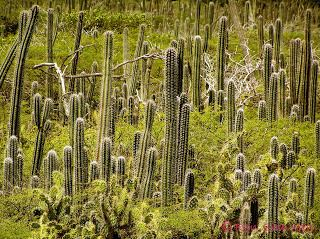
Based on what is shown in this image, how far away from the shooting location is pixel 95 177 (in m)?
6.00

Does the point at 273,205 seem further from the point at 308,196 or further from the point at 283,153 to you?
the point at 283,153

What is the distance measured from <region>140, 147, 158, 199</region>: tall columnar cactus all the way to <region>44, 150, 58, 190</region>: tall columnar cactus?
2.68ft

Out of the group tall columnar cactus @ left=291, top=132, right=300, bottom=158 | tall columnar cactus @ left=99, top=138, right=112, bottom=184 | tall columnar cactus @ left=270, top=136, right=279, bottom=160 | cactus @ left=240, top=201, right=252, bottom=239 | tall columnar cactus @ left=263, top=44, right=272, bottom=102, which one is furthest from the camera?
tall columnar cactus @ left=263, top=44, right=272, bottom=102

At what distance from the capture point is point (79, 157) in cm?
586

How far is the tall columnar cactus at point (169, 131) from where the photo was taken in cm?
579

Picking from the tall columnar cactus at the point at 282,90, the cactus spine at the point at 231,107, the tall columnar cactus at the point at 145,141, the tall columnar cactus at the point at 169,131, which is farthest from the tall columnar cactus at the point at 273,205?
the tall columnar cactus at the point at 282,90

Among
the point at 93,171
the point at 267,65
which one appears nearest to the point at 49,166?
the point at 93,171

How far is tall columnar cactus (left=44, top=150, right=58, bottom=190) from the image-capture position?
5969 mm

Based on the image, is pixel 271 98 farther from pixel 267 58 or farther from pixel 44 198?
pixel 44 198

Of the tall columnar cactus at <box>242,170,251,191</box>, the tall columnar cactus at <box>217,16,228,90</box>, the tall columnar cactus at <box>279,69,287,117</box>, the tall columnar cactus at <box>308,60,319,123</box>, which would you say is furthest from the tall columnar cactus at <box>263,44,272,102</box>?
the tall columnar cactus at <box>242,170,251,191</box>

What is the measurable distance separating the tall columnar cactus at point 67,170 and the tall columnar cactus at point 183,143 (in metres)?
1.02

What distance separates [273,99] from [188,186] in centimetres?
259

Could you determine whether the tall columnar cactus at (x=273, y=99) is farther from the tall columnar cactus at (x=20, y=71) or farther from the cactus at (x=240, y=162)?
the tall columnar cactus at (x=20, y=71)

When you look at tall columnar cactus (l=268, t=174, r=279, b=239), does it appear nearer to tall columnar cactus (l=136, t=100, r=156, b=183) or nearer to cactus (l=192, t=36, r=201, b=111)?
tall columnar cactus (l=136, t=100, r=156, b=183)
